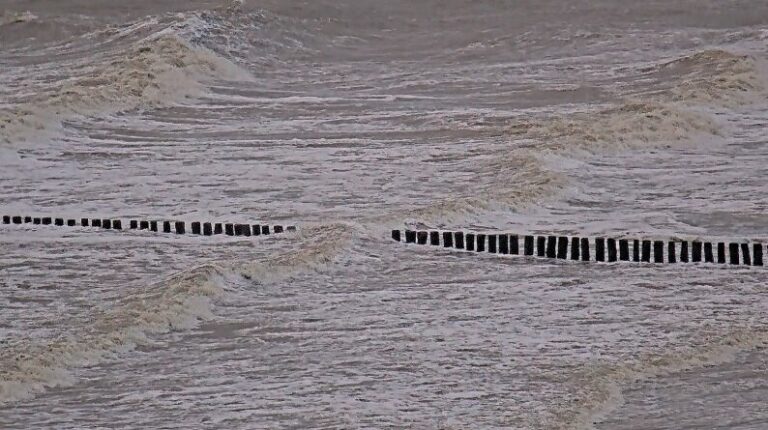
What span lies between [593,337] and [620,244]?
8.11 feet

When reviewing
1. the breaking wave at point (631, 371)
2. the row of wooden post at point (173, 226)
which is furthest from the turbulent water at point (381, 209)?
the row of wooden post at point (173, 226)

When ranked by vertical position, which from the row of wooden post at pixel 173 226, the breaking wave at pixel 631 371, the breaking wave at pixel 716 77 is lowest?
the breaking wave at pixel 631 371

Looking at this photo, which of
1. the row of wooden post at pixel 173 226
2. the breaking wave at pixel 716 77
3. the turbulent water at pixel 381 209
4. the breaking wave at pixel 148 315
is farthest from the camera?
the breaking wave at pixel 716 77

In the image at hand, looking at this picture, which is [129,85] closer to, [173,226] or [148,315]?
[173,226]

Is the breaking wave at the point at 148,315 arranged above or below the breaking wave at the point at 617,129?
below

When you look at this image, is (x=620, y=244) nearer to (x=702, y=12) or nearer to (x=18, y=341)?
(x=18, y=341)

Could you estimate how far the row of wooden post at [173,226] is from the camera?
14177 millimetres

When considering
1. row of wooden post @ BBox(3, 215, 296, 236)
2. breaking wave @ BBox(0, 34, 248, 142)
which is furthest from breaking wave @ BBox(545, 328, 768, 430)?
breaking wave @ BBox(0, 34, 248, 142)

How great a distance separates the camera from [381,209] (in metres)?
15.0

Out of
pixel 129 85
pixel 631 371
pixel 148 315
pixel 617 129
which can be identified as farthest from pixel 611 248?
pixel 129 85

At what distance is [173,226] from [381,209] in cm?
214

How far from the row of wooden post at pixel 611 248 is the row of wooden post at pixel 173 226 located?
177 centimetres

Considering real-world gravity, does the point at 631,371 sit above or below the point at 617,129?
below

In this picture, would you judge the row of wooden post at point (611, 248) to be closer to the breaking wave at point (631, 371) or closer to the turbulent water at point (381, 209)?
the turbulent water at point (381, 209)
